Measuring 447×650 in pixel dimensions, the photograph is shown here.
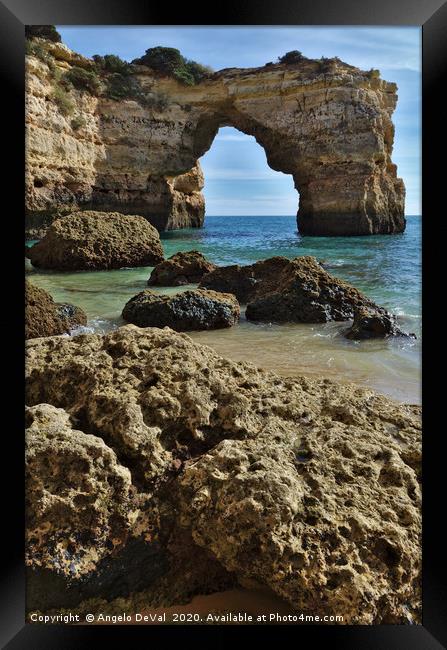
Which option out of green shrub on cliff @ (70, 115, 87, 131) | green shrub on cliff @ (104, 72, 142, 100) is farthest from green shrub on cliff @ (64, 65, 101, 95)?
green shrub on cliff @ (70, 115, 87, 131)

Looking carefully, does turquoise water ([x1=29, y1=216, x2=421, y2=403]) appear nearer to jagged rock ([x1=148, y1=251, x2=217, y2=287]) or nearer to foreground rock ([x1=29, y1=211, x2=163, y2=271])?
jagged rock ([x1=148, y1=251, x2=217, y2=287])

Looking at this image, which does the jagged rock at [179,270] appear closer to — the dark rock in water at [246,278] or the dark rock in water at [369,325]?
the dark rock in water at [246,278]

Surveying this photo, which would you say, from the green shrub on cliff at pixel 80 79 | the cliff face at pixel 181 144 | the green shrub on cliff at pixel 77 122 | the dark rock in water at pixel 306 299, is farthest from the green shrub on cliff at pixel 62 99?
the dark rock in water at pixel 306 299

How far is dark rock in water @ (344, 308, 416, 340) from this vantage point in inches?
158

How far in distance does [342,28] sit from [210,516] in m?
2.16

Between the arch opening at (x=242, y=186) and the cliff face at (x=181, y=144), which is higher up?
the cliff face at (x=181, y=144)

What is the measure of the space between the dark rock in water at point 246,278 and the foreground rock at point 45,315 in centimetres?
183

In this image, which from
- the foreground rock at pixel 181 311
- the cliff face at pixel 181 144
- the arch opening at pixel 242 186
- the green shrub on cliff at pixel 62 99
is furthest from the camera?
the cliff face at pixel 181 144

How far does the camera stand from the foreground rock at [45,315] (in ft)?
10.9

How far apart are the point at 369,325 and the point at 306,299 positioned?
73 centimetres

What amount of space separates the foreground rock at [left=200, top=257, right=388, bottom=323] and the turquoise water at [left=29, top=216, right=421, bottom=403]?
0.13m
